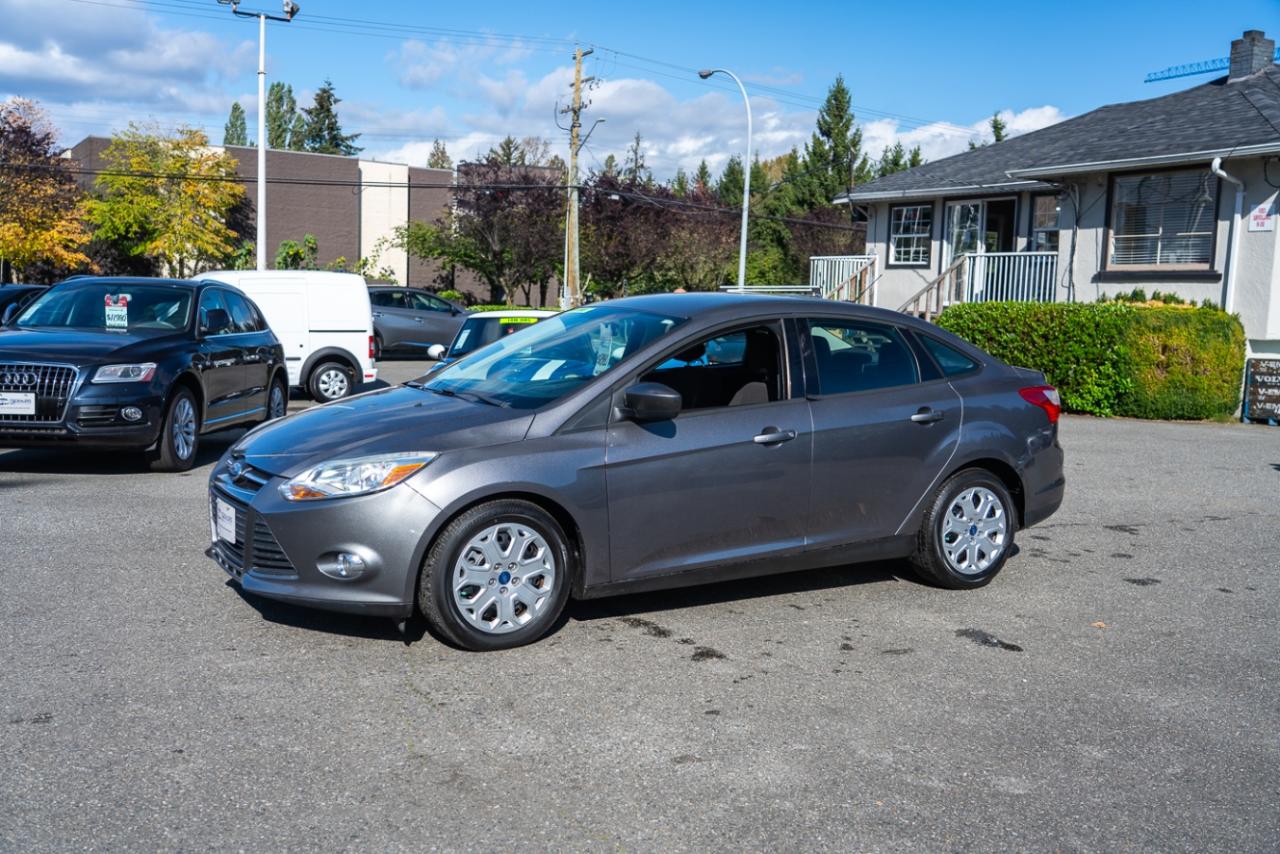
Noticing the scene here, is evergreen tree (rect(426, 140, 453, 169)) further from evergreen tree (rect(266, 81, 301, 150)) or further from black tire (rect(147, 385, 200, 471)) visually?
black tire (rect(147, 385, 200, 471))

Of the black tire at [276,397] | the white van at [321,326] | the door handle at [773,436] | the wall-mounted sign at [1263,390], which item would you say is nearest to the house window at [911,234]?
the wall-mounted sign at [1263,390]

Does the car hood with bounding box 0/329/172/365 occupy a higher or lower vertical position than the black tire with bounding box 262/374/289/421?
higher

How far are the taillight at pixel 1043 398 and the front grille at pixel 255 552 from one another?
4.26 meters

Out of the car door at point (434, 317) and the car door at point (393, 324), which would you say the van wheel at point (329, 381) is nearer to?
the car door at point (393, 324)

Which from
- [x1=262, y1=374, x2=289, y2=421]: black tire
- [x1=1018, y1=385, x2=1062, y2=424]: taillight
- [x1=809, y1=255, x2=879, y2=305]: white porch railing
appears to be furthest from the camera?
[x1=809, y1=255, x2=879, y2=305]: white porch railing

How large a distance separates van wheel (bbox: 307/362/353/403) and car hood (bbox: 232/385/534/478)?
11.0m

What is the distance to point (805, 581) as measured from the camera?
6793mm

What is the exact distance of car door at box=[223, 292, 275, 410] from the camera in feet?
37.6

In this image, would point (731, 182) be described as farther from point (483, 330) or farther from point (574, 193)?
point (483, 330)

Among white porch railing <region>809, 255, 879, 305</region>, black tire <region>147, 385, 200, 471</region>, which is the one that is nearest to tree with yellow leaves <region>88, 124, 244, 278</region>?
white porch railing <region>809, 255, 879, 305</region>

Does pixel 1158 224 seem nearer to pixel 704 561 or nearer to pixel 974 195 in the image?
pixel 974 195

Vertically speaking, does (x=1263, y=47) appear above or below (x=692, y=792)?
above

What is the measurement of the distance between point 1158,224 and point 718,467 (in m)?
17.3

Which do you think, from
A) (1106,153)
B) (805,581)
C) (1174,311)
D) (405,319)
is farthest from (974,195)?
(805,581)
